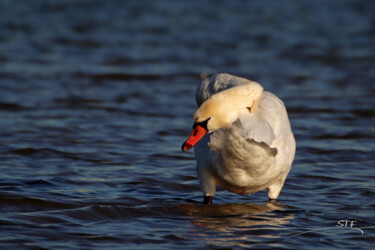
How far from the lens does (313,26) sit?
20578 mm

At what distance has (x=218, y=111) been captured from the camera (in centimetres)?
526

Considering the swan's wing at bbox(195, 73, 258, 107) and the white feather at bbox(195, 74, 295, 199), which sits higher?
the swan's wing at bbox(195, 73, 258, 107)

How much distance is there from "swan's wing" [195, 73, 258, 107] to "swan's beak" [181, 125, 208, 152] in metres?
0.63

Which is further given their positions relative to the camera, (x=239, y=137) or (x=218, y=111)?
(x=218, y=111)

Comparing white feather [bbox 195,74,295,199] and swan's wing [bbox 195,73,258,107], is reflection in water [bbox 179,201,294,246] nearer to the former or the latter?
white feather [bbox 195,74,295,199]

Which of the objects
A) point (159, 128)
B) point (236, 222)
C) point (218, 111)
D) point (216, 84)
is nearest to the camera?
point (218, 111)

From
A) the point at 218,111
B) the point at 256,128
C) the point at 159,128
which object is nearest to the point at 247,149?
the point at 256,128

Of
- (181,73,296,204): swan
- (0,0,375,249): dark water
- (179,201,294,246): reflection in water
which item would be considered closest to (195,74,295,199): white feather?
(181,73,296,204): swan

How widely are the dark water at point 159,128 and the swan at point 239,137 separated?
1.29 ft

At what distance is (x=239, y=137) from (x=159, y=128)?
4589 mm

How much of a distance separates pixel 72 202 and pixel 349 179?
2.94 meters

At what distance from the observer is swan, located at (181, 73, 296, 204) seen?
522 cm

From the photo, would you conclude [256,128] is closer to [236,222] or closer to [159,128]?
[236,222]

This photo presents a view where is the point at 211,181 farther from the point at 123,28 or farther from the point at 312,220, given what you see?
the point at 123,28
